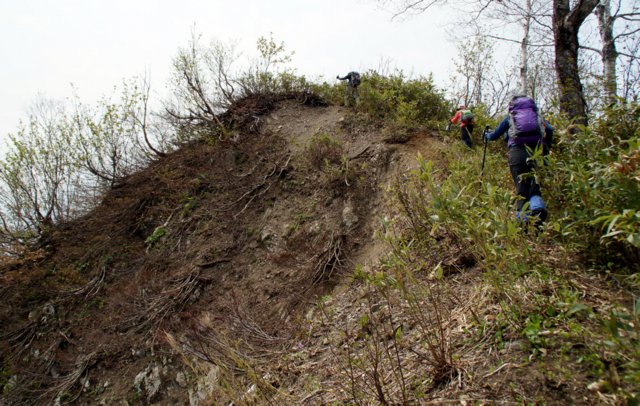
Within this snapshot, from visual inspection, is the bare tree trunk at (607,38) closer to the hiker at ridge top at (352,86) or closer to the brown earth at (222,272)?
Answer: the brown earth at (222,272)

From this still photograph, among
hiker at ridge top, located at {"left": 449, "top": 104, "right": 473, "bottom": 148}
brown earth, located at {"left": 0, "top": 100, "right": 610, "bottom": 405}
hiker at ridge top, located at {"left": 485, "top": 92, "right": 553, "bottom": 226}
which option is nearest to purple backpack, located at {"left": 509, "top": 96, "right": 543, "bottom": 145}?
hiker at ridge top, located at {"left": 485, "top": 92, "right": 553, "bottom": 226}

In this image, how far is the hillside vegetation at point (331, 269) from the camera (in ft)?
6.88

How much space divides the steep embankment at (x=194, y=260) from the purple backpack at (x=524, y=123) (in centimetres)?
249

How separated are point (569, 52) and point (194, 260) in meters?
7.46

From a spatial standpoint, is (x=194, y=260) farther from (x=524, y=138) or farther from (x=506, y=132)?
(x=524, y=138)

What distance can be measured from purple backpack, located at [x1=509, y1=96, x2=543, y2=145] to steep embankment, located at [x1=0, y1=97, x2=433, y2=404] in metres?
2.49

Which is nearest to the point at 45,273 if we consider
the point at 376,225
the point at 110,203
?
the point at 110,203

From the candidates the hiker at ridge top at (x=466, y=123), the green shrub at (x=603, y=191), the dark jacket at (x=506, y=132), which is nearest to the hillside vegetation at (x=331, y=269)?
the green shrub at (x=603, y=191)

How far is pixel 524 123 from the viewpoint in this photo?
12.0 feet

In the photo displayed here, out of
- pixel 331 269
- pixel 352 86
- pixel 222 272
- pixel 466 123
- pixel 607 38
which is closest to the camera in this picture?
pixel 466 123

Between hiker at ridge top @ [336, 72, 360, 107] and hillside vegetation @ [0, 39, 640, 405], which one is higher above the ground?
hiker at ridge top @ [336, 72, 360, 107]

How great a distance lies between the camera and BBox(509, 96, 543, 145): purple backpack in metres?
3.62

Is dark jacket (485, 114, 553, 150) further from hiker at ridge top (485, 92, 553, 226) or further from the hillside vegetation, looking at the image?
the hillside vegetation

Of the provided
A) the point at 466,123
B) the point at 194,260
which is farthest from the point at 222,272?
the point at 466,123
